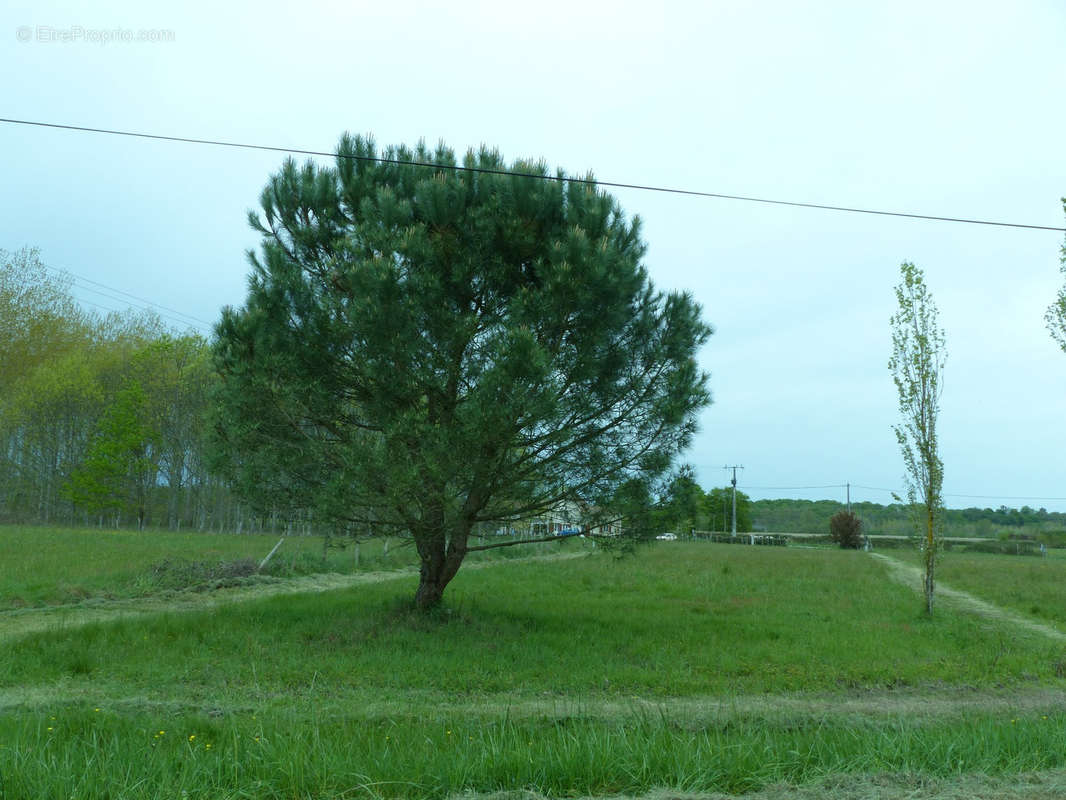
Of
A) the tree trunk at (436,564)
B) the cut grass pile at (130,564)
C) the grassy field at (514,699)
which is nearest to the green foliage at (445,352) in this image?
the tree trunk at (436,564)

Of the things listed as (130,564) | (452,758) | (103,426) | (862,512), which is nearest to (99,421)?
(103,426)

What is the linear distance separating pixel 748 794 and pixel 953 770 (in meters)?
1.53

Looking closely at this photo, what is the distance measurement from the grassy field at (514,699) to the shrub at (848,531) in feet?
191

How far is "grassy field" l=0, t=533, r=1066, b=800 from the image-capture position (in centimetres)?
462

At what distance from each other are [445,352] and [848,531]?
2748 inches

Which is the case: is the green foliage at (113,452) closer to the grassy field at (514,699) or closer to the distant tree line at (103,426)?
the distant tree line at (103,426)

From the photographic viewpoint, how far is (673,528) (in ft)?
40.7

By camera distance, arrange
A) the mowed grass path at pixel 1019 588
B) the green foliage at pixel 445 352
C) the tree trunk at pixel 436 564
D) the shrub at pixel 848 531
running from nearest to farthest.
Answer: the green foliage at pixel 445 352 < the tree trunk at pixel 436 564 < the mowed grass path at pixel 1019 588 < the shrub at pixel 848 531

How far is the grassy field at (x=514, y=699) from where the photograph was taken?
462cm

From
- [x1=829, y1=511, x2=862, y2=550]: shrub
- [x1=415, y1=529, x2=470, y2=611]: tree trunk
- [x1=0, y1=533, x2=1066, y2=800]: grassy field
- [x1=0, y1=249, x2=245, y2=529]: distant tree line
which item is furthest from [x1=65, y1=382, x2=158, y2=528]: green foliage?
[x1=829, y1=511, x2=862, y2=550]: shrub

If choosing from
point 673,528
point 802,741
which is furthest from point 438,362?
point 802,741

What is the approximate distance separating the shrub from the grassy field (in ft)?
191

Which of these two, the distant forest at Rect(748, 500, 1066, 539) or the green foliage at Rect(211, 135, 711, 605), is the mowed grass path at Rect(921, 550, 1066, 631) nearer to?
the green foliage at Rect(211, 135, 711, 605)

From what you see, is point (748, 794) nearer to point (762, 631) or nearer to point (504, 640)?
point (504, 640)
